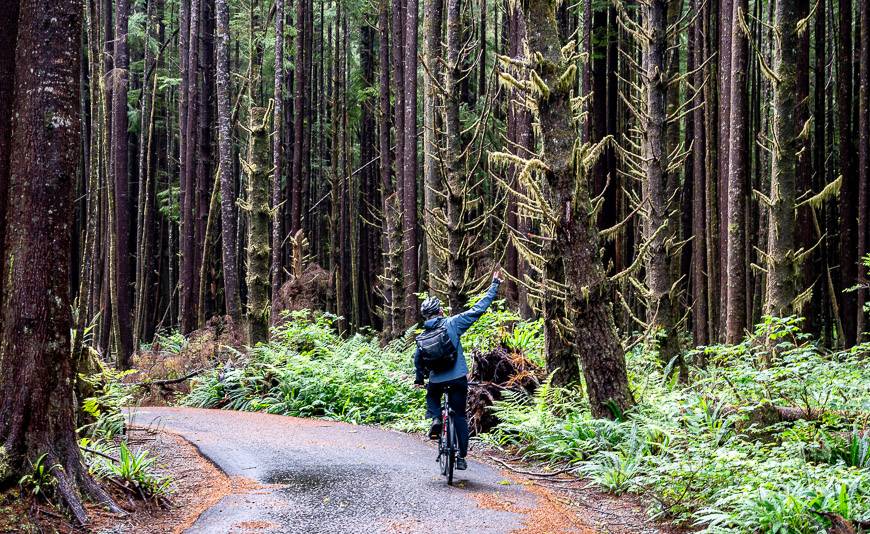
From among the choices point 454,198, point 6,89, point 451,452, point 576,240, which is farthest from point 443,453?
point 454,198

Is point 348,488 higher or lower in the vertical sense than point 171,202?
lower

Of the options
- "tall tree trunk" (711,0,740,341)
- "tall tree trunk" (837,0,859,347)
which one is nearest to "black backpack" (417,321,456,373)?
"tall tree trunk" (711,0,740,341)

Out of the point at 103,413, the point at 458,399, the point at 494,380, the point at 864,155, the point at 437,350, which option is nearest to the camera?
the point at 437,350

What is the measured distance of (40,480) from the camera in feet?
19.8

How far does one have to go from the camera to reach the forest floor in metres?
6.48

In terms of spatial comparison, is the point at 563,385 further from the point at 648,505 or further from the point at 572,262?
the point at 648,505

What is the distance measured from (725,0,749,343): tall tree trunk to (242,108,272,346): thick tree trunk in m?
10.9

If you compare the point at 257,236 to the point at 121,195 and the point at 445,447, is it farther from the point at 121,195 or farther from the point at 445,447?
the point at 445,447

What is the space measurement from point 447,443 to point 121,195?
58.8 ft

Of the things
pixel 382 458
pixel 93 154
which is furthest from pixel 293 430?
pixel 93 154

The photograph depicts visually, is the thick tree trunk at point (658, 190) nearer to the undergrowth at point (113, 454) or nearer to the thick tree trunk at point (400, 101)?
the undergrowth at point (113, 454)

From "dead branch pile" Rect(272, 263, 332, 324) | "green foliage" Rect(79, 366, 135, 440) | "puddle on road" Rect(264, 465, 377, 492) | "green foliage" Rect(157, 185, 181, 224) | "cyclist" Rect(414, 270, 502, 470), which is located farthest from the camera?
"green foliage" Rect(157, 185, 181, 224)

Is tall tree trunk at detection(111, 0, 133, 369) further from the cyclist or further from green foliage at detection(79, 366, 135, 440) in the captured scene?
the cyclist

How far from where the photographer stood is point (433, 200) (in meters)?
18.3
